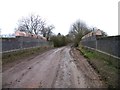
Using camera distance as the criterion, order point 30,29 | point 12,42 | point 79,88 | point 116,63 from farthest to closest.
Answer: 1. point 30,29
2. point 12,42
3. point 116,63
4. point 79,88

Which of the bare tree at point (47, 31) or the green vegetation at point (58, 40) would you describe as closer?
the green vegetation at point (58, 40)

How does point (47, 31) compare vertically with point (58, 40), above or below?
above

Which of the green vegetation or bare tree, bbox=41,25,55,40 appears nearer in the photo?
the green vegetation

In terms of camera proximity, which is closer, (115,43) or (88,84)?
(88,84)

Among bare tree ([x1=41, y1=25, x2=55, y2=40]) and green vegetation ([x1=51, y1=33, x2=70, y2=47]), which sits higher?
bare tree ([x1=41, y1=25, x2=55, y2=40])

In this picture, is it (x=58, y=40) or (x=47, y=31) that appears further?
(x=47, y=31)

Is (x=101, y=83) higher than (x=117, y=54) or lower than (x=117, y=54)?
lower

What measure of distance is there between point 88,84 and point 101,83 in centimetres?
55

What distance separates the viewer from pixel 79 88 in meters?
7.98

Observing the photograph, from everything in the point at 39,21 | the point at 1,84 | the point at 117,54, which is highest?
the point at 39,21

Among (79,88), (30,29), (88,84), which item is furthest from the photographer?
(30,29)

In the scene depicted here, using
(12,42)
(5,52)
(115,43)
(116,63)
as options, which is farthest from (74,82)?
(12,42)

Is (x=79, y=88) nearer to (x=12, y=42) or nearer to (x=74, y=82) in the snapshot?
(x=74, y=82)

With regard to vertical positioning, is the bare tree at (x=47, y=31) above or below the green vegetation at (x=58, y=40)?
above
